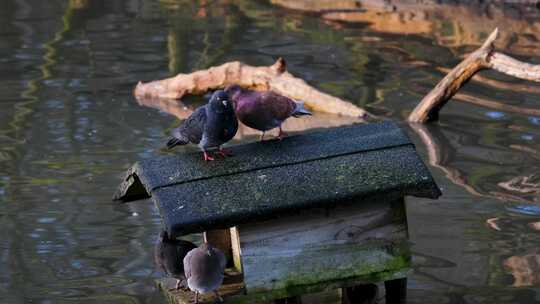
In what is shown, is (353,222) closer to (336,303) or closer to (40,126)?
(336,303)

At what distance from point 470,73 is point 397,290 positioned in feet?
15.4

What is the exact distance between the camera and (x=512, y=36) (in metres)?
14.2

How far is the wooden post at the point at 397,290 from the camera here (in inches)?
218

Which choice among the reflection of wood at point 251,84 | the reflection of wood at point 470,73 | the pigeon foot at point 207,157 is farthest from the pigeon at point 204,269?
the reflection of wood at point 251,84

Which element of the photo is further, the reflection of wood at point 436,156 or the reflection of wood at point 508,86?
the reflection of wood at point 508,86

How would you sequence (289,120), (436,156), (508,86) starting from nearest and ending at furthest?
(436,156) → (289,120) → (508,86)

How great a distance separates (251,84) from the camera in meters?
11.1

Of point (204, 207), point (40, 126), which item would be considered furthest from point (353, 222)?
point (40, 126)

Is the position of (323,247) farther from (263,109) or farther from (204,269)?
(263,109)

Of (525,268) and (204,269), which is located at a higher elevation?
(204,269)

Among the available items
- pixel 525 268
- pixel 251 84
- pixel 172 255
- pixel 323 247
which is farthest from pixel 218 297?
pixel 251 84

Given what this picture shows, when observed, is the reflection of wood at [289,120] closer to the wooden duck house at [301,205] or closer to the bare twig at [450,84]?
the bare twig at [450,84]

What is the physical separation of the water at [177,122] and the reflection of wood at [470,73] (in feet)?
0.62

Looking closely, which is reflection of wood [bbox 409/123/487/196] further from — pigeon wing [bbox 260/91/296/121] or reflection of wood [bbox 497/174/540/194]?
pigeon wing [bbox 260/91/296/121]
